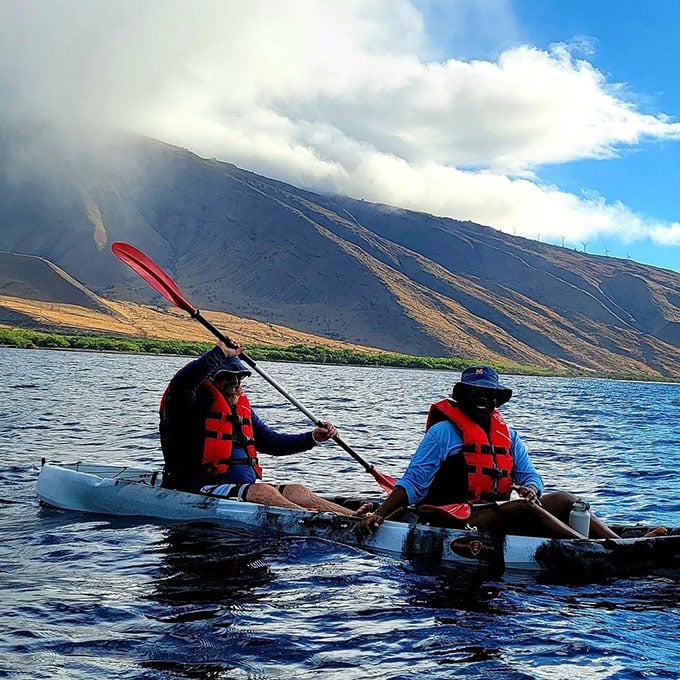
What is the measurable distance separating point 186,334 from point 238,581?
105325mm

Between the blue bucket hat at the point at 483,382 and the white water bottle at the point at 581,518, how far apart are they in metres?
1.27

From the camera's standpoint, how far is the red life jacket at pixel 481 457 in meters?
8.29

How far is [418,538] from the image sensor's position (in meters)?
8.60

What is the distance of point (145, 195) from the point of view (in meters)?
183

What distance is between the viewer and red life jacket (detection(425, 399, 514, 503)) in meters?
8.29

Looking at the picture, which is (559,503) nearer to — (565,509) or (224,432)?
(565,509)

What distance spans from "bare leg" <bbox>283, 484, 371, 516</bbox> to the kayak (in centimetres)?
48

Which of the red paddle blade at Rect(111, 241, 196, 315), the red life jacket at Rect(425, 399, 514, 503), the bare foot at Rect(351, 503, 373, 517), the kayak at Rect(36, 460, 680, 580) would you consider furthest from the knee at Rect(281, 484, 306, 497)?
the red paddle blade at Rect(111, 241, 196, 315)

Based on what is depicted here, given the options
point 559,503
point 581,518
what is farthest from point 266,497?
point 581,518

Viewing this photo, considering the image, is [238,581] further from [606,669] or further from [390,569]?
[606,669]

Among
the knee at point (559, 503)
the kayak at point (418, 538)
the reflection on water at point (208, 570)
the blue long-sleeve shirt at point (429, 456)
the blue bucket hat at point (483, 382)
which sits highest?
the blue bucket hat at point (483, 382)

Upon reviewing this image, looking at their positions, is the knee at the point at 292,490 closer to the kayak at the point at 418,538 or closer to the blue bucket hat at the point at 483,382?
the kayak at the point at 418,538

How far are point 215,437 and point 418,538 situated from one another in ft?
8.02

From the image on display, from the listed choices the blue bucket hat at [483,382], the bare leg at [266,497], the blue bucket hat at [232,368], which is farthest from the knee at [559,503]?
the blue bucket hat at [232,368]
